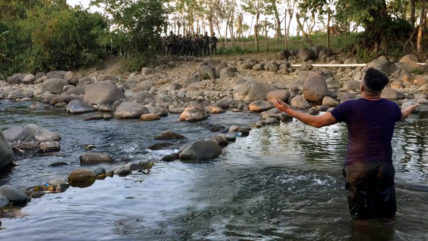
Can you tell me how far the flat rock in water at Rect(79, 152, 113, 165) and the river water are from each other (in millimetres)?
213

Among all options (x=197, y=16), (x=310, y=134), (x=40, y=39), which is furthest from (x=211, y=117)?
(x=197, y=16)

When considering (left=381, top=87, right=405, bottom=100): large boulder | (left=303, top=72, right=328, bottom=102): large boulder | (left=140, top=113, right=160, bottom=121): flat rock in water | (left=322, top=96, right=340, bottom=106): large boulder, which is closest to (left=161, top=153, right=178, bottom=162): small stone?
(left=140, top=113, right=160, bottom=121): flat rock in water

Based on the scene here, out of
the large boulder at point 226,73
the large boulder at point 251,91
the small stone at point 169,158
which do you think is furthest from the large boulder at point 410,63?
the small stone at point 169,158

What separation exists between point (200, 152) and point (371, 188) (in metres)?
4.80

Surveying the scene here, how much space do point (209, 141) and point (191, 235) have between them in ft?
13.6

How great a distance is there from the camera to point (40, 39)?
2612 cm

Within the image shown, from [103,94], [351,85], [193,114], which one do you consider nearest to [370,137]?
[193,114]

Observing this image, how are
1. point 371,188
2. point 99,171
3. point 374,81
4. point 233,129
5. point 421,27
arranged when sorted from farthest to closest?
point 421,27, point 233,129, point 99,171, point 371,188, point 374,81

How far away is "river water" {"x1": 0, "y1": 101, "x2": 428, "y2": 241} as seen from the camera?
5137 mm

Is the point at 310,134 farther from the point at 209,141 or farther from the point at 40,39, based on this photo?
the point at 40,39

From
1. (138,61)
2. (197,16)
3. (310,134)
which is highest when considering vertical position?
(197,16)

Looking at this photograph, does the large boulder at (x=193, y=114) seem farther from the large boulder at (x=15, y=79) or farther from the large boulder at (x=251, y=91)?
the large boulder at (x=15, y=79)

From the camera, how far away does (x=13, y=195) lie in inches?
247

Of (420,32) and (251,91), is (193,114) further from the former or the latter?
(420,32)
